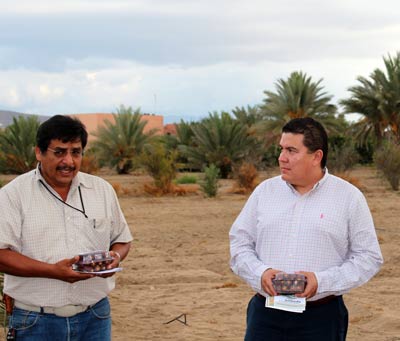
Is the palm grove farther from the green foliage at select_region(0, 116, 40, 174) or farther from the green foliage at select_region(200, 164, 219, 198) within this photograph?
the green foliage at select_region(200, 164, 219, 198)

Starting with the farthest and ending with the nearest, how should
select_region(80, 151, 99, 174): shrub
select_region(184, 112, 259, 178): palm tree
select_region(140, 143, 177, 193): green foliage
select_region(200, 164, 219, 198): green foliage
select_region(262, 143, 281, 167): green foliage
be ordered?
1. select_region(262, 143, 281, 167): green foliage
2. select_region(184, 112, 259, 178): palm tree
3. select_region(80, 151, 99, 174): shrub
4. select_region(140, 143, 177, 193): green foliage
5. select_region(200, 164, 219, 198): green foliage

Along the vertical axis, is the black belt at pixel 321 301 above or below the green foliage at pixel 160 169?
above

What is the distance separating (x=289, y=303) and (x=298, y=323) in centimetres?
25

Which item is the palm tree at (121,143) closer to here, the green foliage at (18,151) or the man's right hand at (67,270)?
the green foliage at (18,151)

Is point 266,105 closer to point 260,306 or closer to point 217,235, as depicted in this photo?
point 217,235

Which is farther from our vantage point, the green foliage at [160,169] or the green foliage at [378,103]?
the green foliage at [378,103]

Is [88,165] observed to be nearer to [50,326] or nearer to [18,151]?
[18,151]

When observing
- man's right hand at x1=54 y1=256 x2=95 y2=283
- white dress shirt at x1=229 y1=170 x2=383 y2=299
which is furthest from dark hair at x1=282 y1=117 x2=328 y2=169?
man's right hand at x1=54 y1=256 x2=95 y2=283

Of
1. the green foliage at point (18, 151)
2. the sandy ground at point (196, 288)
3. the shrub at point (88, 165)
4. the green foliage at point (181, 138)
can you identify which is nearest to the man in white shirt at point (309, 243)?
the sandy ground at point (196, 288)

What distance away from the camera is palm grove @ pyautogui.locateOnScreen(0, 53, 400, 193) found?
26859 millimetres

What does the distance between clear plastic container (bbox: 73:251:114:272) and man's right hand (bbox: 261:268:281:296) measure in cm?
77

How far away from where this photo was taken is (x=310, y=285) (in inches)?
157

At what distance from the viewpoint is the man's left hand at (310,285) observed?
13.0 ft

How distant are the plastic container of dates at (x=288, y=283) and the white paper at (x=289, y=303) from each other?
0.04 m
